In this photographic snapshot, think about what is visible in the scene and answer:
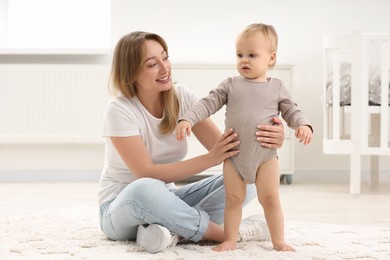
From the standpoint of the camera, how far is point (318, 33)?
167 inches

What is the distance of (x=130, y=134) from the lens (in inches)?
72.4

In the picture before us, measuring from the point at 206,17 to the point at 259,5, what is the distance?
0.33 metres

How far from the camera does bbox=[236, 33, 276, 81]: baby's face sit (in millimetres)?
1696

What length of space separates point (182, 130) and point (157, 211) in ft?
0.75

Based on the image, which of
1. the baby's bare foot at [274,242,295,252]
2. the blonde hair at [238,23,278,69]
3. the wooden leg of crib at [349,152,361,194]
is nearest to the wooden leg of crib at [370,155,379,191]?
the wooden leg of crib at [349,152,361,194]

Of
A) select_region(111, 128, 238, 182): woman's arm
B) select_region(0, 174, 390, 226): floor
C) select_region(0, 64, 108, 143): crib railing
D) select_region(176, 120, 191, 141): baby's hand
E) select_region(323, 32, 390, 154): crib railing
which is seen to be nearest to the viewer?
select_region(176, 120, 191, 141): baby's hand

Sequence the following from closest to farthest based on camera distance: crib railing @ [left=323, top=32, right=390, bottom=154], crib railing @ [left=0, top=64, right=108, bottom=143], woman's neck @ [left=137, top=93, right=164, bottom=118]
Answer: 1. woman's neck @ [left=137, top=93, right=164, bottom=118]
2. crib railing @ [left=323, top=32, right=390, bottom=154]
3. crib railing @ [left=0, top=64, right=108, bottom=143]

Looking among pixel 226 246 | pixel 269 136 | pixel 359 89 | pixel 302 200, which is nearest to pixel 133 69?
pixel 269 136

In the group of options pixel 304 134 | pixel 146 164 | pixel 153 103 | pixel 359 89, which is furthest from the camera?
pixel 359 89

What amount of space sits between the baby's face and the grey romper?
1.5 inches

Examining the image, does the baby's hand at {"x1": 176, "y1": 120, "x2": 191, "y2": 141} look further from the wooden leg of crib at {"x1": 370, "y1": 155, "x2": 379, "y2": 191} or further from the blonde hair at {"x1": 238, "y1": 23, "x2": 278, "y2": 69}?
the wooden leg of crib at {"x1": 370, "y1": 155, "x2": 379, "y2": 191}

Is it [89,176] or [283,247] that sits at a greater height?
[283,247]

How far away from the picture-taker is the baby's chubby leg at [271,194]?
1719mm

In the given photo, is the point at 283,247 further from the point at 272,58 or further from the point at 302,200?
the point at 302,200
